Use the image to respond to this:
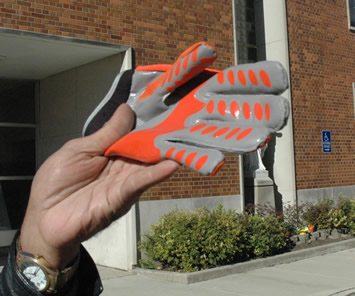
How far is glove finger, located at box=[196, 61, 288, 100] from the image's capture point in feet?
5.71

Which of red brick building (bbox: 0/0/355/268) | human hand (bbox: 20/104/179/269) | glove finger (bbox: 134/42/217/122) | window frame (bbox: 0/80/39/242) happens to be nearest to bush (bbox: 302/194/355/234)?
red brick building (bbox: 0/0/355/268)

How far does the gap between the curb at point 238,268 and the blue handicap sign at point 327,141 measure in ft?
8.76

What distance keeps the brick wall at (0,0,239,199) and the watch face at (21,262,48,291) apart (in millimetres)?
6416

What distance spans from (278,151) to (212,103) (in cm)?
1067

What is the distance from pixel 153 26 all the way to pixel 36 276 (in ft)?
25.8

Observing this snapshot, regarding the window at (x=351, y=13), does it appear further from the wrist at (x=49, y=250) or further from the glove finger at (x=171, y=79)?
the wrist at (x=49, y=250)

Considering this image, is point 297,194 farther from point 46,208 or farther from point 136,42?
point 46,208

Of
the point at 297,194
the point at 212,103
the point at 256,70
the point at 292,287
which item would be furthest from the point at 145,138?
the point at 297,194

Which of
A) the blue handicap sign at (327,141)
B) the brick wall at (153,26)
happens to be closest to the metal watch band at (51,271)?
the brick wall at (153,26)

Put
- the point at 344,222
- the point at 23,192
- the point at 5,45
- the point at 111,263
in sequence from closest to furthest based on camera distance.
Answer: the point at 5,45
the point at 111,263
the point at 23,192
the point at 344,222

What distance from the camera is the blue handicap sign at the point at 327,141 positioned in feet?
42.1

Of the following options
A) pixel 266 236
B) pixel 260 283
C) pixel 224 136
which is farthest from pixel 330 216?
pixel 224 136

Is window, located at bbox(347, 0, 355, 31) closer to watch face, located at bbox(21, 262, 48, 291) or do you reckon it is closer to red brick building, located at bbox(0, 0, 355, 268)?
red brick building, located at bbox(0, 0, 355, 268)

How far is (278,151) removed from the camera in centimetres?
1231
